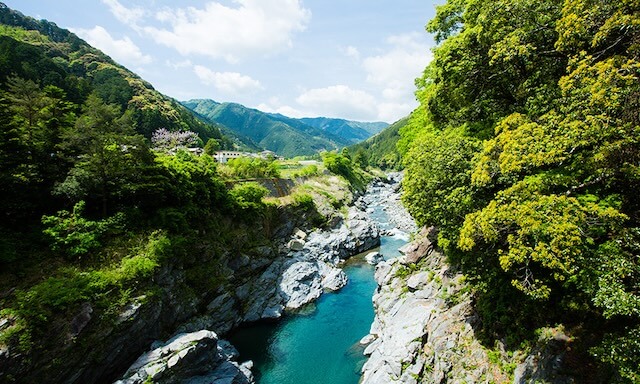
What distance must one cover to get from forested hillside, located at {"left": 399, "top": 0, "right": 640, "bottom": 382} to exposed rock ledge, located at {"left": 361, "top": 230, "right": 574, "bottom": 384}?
42.8 inches

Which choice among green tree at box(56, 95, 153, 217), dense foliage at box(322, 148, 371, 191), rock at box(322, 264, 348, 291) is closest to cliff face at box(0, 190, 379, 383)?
rock at box(322, 264, 348, 291)

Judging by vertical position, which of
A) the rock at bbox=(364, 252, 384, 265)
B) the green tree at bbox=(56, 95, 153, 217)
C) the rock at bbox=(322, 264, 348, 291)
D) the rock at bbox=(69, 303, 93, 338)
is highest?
the green tree at bbox=(56, 95, 153, 217)

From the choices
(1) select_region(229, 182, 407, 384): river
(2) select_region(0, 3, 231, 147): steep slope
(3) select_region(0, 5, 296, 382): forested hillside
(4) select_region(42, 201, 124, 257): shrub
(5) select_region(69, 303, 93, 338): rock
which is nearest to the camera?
(3) select_region(0, 5, 296, 382): forested hillside

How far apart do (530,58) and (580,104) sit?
462 centimetres

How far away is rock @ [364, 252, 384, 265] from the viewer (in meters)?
39.0

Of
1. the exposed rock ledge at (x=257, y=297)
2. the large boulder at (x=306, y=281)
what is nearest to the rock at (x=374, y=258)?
the exposed rock ledge at (x=257, y=297)

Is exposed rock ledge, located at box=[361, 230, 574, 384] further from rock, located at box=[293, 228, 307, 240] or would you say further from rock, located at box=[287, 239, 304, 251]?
rock, located at box=[293, 228, 307, 240]

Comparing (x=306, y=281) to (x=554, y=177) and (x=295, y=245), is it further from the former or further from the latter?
(x=554, y=177)

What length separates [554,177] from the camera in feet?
35.1

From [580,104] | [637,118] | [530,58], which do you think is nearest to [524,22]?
[530,58]

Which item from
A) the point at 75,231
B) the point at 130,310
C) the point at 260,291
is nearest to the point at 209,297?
the point at 260,291

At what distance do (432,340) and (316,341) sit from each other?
1049 centimetres

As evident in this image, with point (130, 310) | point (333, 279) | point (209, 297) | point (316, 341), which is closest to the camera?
point (130, 310)

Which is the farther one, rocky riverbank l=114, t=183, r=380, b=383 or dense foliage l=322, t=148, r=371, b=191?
dense foliage l=322, t=148, r=371, b=191
